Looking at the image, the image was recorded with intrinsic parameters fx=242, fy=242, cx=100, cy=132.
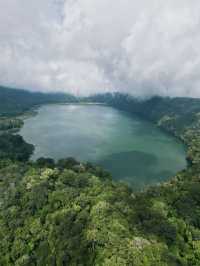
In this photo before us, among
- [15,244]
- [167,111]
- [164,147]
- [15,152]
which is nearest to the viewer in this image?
[15,244]

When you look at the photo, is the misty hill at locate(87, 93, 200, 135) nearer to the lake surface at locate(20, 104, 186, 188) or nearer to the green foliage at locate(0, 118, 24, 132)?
the lake surface at locate(20, 104, 186, 188)

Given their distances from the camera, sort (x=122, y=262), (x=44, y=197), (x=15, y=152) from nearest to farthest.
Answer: (x=122, y=262) < (x=44, y=197) < (x=15, y=152)

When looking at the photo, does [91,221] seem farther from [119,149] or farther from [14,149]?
[119,149]

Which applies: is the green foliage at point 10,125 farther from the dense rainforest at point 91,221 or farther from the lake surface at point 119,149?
the dense rainforest at point 91,221

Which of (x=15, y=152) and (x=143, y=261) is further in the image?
(x=15, y=152)

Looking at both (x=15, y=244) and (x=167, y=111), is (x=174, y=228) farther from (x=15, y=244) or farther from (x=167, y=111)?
(x=167, y=111)

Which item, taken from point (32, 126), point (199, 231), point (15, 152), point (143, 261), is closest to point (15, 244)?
point (143, 261)
